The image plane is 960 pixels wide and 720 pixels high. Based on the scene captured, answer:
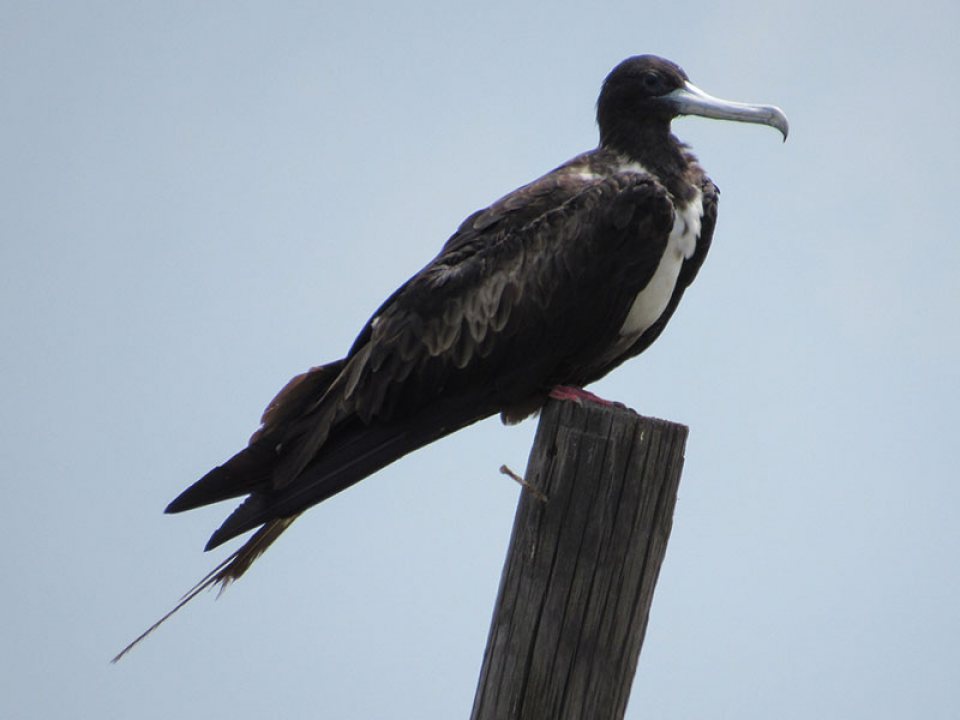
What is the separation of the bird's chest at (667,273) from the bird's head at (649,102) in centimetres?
46

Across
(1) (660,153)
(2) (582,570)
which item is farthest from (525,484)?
(1) (660,153)

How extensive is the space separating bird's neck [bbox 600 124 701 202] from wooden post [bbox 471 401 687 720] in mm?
2000

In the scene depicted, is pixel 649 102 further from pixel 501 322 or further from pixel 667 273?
pixel 501 322

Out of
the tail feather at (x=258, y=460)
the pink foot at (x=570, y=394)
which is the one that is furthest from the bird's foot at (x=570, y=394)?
the tail feather at (x=258, y=460)

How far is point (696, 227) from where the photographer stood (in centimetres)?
527

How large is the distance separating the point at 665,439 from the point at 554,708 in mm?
772

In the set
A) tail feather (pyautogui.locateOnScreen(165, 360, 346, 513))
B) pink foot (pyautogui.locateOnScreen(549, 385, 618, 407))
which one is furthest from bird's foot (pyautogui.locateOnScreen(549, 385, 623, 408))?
tail feather (pyautogui.locateOnScreen(165, 360, 346, 513))

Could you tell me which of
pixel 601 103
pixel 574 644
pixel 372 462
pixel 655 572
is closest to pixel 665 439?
pixel 655 572

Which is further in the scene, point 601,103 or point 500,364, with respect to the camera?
point 601,103

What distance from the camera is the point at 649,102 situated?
5.63 meters

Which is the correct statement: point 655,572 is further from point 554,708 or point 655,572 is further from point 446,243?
point 446,243

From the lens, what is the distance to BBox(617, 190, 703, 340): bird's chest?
515cm

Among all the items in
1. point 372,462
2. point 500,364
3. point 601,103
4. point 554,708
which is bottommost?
point 554,708

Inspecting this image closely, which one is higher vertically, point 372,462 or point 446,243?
point 446,243
